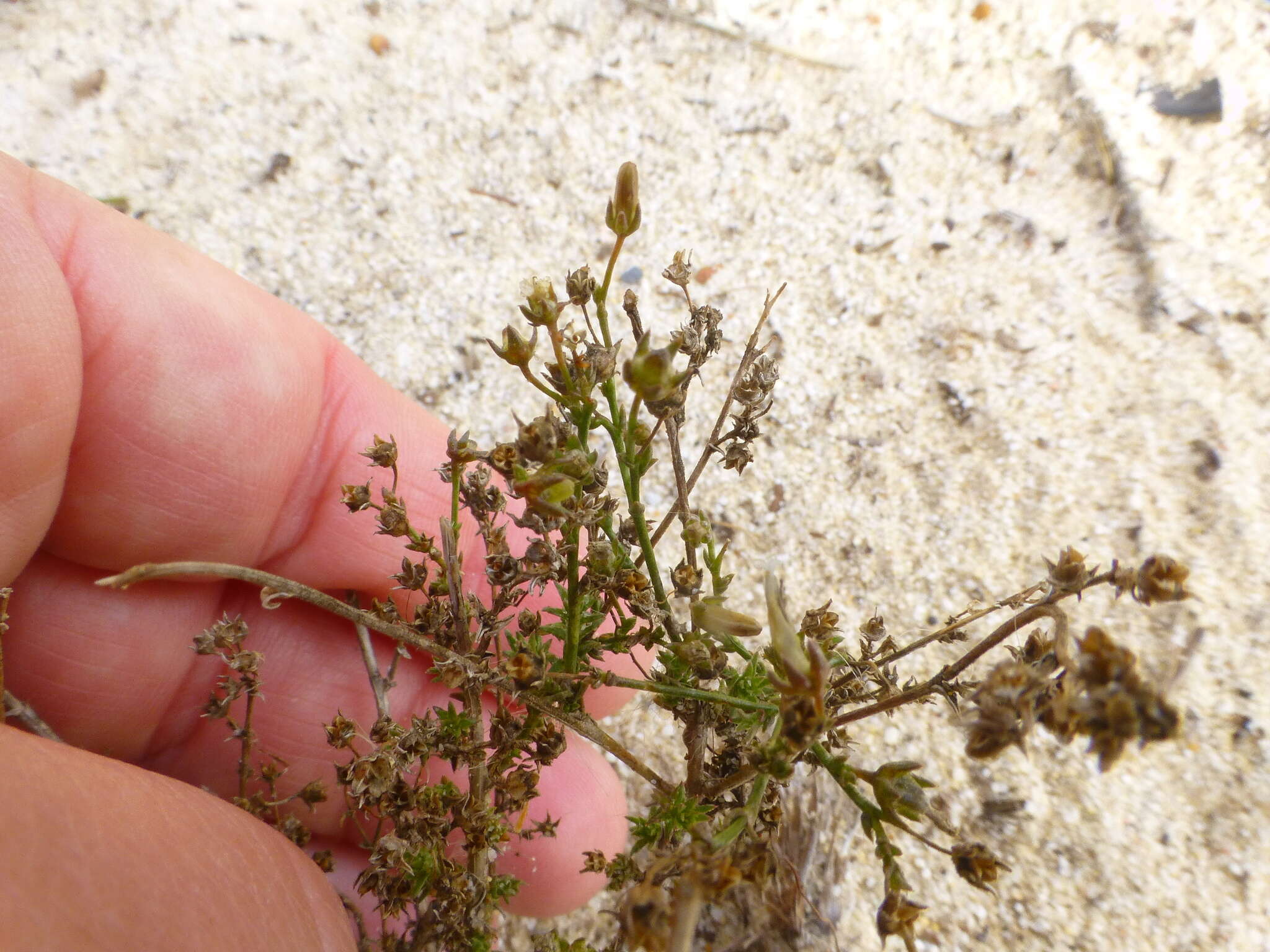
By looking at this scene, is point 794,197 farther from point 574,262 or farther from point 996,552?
point 996,552

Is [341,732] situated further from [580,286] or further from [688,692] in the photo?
[580,286]

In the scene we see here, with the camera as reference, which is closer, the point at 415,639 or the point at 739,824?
the point at 739,824

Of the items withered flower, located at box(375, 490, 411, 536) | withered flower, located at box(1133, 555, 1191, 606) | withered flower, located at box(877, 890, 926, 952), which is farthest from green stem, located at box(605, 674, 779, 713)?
withered flower, located at box(1133, 555, 1191, 606)

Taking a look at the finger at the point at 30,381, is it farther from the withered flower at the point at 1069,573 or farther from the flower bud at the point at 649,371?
the withered flower at the point at 1069,573

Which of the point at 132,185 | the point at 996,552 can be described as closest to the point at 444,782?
the point at 996,552

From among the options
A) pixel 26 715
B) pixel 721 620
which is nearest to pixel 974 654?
pixel 721 620

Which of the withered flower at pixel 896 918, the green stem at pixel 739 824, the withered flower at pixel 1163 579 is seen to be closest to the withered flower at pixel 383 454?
Answer: the green stem at pixel 739 824

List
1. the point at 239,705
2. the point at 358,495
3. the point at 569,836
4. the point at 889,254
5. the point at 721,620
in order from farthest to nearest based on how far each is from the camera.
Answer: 1. the point at 889,254
2. the point at 239,705
3. the point at 569,836
4. the point at 358,495
5. the point at 721,620

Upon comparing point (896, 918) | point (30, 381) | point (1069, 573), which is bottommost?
point (896, 918)
